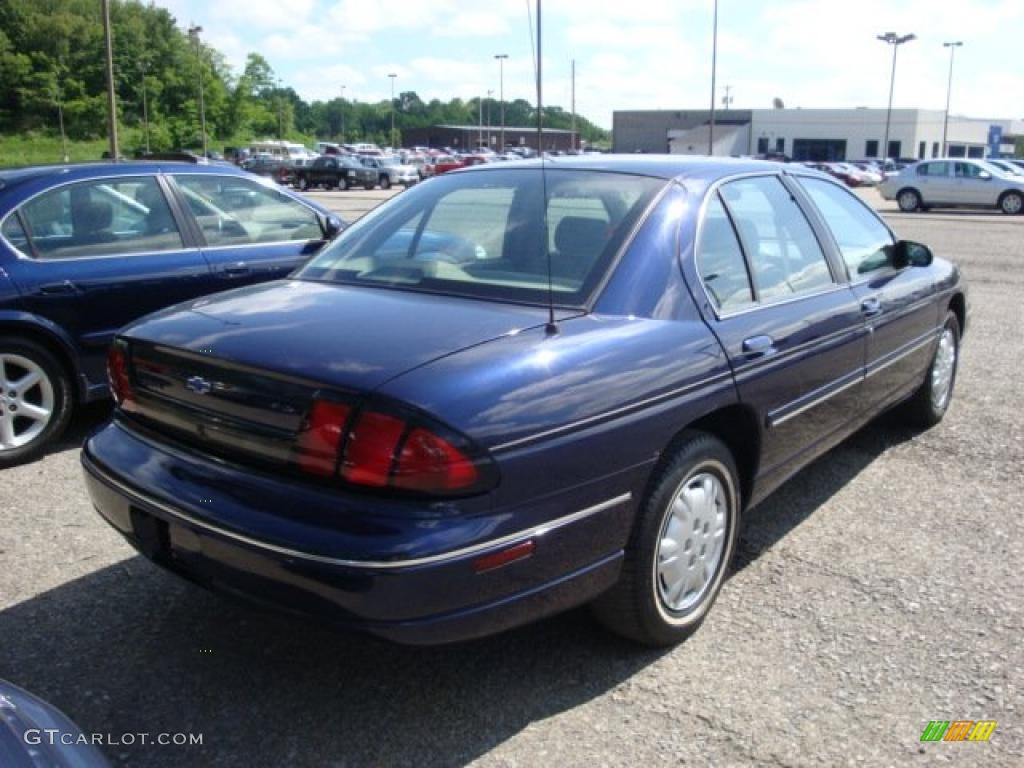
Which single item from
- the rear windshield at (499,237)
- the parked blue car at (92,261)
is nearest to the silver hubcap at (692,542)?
the rear windshield at (499,237)

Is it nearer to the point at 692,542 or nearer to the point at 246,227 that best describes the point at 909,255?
the point at 692,542

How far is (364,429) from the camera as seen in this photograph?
2.39 metres

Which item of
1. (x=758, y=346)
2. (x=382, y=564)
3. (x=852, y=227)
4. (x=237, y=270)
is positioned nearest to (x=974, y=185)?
(x=852, y=227)

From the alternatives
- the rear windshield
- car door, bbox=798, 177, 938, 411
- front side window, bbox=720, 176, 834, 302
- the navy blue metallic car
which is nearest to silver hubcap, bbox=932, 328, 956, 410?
car door, bbox=798, 177, 938, 411

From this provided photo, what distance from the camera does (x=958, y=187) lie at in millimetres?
26859

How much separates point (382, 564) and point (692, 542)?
3.99 feet

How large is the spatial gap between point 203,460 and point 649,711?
150 cm

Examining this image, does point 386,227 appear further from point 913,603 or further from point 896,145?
point 896,145

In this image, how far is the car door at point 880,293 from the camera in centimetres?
428

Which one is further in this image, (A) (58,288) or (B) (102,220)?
(B) (102,220)

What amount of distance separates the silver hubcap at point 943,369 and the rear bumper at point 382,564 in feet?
11.4

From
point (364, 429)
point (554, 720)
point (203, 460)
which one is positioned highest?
point (364, 429)

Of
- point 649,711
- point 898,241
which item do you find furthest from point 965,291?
point 649,711

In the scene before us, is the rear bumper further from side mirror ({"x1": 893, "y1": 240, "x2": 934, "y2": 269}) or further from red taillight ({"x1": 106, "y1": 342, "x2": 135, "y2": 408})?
side mirror ({"x1": 893, "y1": 240, "x2": 934, "y2": 269})
